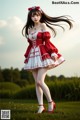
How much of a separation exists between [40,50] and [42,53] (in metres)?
0.03

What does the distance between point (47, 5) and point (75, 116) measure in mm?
982

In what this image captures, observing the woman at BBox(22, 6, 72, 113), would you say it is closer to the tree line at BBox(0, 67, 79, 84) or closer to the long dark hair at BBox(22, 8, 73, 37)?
the long dark hair at BBox(22, 8, 73, 37)

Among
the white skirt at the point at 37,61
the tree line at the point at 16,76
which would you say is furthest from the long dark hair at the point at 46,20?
the tree line at the point at 16,76

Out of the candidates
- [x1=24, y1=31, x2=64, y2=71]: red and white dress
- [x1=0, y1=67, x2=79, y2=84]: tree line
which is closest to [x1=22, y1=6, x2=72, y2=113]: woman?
[x1=24, y1=31, x2=64, y2=71]: red and white dress

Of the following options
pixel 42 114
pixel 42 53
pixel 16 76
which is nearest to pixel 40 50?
pixel 42 53

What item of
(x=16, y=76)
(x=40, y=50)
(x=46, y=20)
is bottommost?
(x=16, y=76)

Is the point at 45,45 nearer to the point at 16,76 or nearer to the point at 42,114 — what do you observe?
the point at 42,114

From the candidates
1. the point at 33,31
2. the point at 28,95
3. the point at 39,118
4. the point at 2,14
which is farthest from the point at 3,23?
the point at 28,95

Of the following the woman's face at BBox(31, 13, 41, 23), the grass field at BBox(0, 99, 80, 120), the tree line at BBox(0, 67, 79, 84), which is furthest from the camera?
the tree line at BBox(0, 67, 79, 84)

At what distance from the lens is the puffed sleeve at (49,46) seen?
3371 millimetres

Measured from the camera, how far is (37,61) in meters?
3.38

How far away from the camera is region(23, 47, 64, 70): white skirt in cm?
335

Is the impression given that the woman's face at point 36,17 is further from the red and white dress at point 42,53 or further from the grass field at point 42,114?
the grass field at point 42,114

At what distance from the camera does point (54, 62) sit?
336 cm
